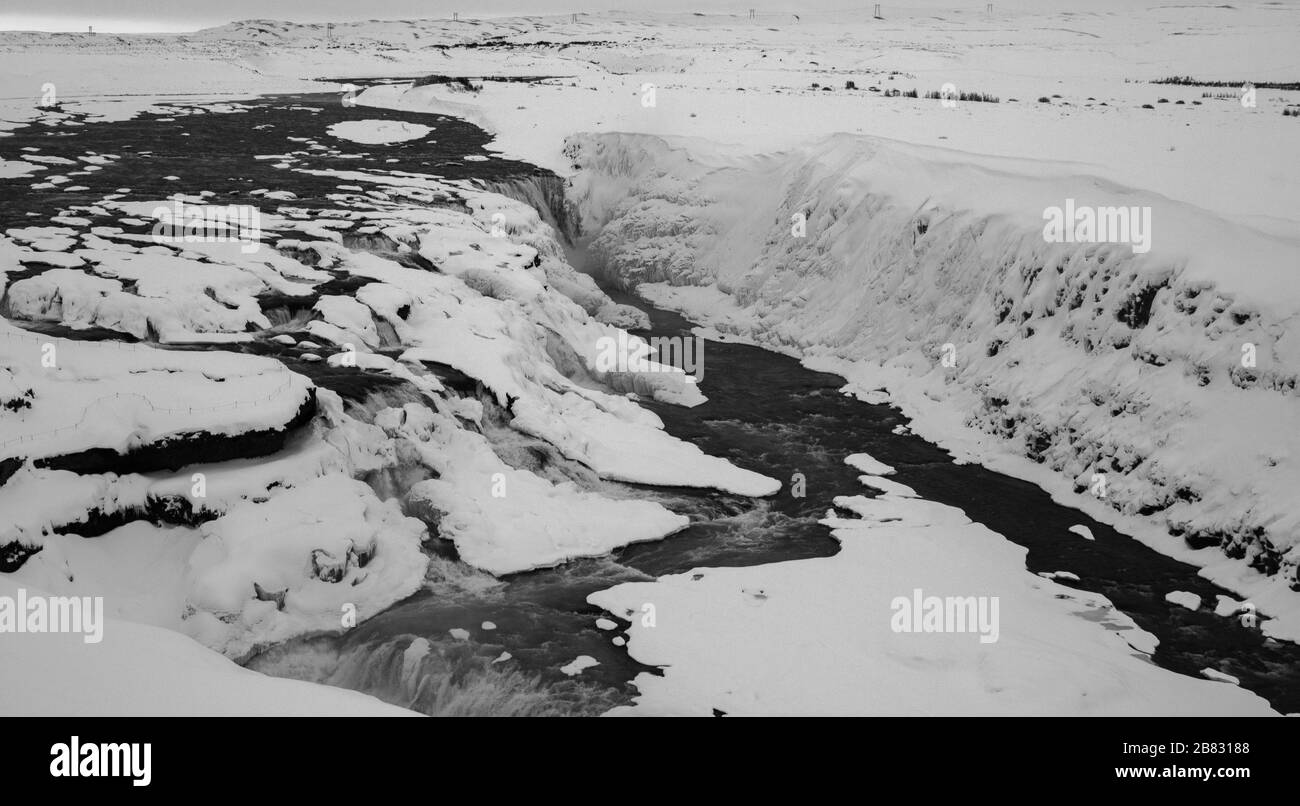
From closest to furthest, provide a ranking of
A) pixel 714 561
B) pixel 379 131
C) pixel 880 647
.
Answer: pixel 880 647
pixel 714 561
pixel 379 131

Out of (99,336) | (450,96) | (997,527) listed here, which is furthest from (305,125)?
(997,527)

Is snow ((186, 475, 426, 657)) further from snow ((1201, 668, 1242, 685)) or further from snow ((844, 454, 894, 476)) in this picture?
→ snow ((1201, 668, 1242, 685))

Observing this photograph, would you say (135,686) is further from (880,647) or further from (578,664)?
(880,647)

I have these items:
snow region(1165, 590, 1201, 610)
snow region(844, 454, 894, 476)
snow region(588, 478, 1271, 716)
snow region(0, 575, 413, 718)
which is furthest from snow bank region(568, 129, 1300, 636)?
snow region(0, 575, 413, 718)

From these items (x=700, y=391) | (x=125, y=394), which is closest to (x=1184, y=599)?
(x=700, y=391)
